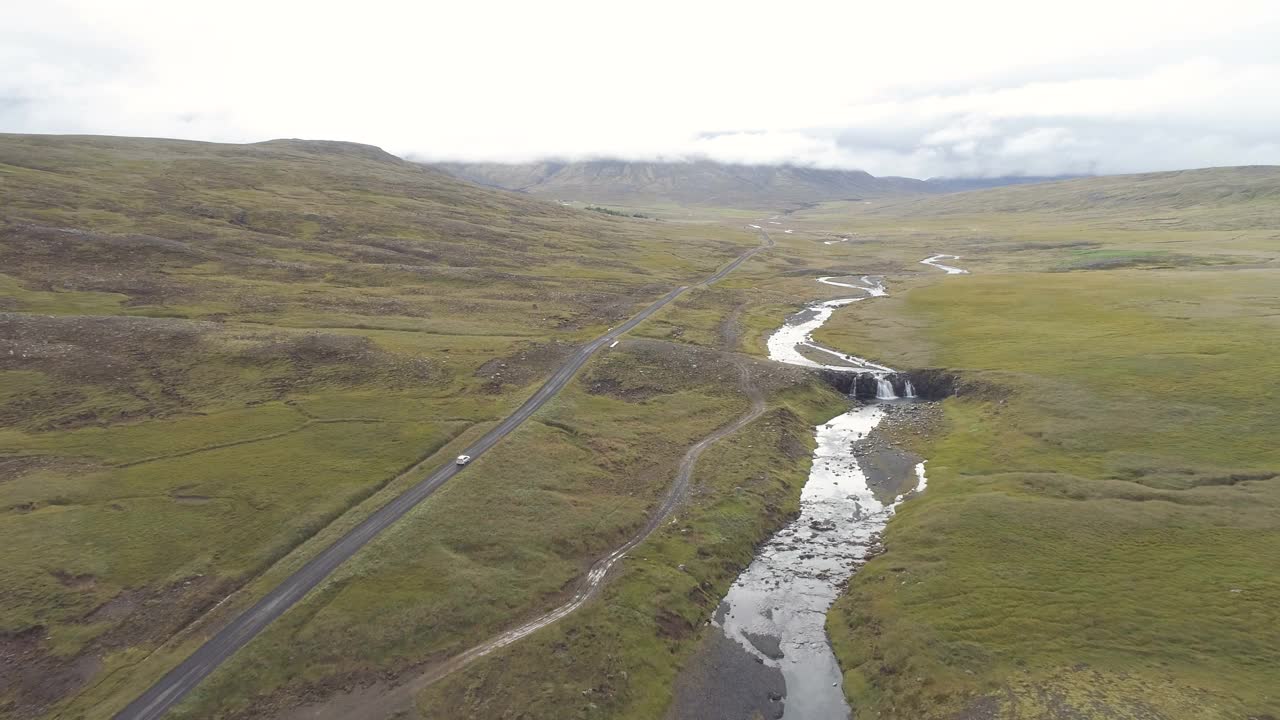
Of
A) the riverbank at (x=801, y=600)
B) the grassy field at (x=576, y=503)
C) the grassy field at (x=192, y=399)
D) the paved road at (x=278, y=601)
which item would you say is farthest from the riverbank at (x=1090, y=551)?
the grassy field at (x=192, y=399)

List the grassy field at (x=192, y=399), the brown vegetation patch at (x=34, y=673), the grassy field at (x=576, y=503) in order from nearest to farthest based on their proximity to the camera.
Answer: the brown vegetation patch at (x=34, y=673) < the grassy field at (x=576, y=503) < the grassy field at (x=192, y=399)

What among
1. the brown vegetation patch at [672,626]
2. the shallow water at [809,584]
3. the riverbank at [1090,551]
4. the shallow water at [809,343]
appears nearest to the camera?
the riverbank at [1090,551]

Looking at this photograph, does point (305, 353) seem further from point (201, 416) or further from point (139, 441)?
point (139, 441)

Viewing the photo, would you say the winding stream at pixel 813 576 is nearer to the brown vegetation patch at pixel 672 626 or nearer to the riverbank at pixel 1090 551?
the riverbank at pixel 1090 551

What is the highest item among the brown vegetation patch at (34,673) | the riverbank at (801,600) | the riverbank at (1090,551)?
the riverbank at (1090,551)

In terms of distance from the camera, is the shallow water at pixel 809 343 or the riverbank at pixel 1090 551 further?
the shallow water at pixel 809 343

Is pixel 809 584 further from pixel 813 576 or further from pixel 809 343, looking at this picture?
pixel 809 343

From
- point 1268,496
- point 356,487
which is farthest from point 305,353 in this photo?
point 1268,496

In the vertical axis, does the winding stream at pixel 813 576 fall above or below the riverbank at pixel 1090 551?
below
